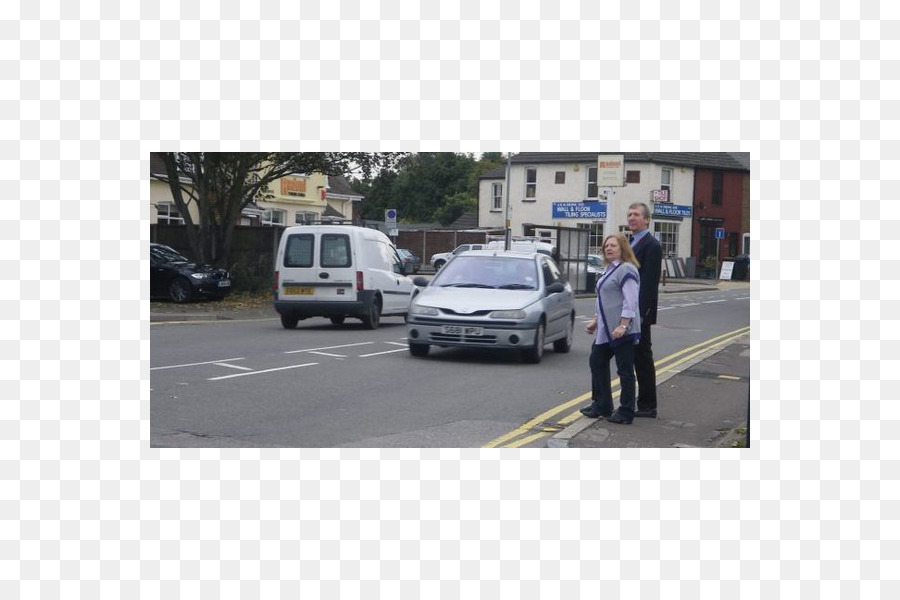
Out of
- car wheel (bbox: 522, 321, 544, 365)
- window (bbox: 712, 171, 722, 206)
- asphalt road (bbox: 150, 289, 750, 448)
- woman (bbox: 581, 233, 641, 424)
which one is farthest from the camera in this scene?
window (bbox: 712, 171, 722, 206)

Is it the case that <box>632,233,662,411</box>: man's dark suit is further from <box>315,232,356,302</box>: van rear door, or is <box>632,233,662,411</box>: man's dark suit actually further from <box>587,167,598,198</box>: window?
<box>587,167,598,198</box>: window

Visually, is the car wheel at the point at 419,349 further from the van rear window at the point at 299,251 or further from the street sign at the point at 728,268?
the street sign at the point at 728,268

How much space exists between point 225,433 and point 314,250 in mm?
11288

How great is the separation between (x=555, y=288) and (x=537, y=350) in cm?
132

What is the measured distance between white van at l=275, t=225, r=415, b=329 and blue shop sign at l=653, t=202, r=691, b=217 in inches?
1390

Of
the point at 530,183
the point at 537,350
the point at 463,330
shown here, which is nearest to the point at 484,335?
the point at 463,330

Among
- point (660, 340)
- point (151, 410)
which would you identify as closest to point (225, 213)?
point (660, 340)

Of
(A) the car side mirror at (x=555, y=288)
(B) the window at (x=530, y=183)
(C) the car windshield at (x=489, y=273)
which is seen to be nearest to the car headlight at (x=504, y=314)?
(C) the car windshield at (x=489, y=273)

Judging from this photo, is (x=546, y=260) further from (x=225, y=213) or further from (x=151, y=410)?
(x=225, y=213)

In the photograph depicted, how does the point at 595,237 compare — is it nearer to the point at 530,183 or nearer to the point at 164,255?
the point at 530,183

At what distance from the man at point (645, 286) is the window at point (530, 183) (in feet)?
161

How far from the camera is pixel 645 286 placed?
9586 millimetres

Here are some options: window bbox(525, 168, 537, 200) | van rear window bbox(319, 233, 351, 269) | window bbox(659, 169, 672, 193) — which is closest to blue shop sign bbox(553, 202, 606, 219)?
window bbox(659, 169, 672, 193)

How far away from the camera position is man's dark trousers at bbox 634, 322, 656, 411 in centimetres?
983
